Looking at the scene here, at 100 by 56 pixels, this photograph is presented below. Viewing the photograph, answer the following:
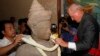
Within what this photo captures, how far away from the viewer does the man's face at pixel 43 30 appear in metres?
2.08

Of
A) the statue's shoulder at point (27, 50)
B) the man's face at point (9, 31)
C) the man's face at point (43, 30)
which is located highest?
the man's face at point (43, 30)

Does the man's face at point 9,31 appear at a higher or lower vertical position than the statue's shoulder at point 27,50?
lower

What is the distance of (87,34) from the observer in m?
2.46

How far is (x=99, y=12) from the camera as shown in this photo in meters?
4.45

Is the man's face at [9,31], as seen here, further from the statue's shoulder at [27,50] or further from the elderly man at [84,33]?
the statue's shoulder at [27,50]

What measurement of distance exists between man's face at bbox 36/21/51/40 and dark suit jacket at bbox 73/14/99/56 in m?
0.50

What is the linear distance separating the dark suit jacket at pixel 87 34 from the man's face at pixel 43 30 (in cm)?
50

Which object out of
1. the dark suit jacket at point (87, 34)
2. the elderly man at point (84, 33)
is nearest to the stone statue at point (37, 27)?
the elderly man at point (84, 33)

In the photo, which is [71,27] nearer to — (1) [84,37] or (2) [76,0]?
(2) [76,0]

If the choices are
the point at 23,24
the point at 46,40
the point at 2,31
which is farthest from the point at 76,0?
the point at 46,40

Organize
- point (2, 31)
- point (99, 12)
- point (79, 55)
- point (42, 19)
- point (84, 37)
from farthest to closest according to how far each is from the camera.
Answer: point (99, 12) < point (2, 31) < point (79, 55) < point (84, 37) < point (42, 19)

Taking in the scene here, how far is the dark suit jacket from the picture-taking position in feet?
8.07

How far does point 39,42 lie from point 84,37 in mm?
552

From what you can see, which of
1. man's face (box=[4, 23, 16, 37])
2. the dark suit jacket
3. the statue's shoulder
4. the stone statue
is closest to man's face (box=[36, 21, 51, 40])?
the stone statue
